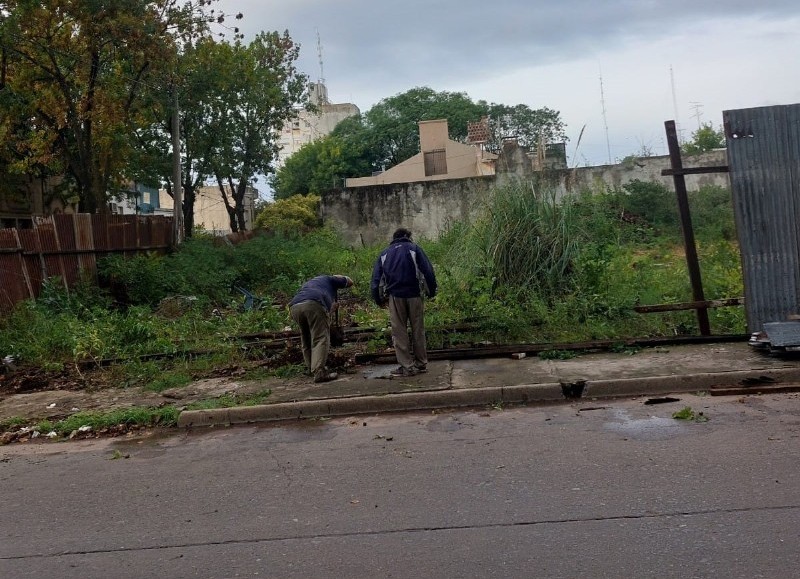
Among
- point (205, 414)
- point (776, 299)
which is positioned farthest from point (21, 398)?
point (776, 299)

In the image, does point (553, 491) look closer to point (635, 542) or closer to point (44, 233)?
point (635, 542)

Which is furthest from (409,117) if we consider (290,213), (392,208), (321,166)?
(392,208)

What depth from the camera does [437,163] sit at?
145 ft

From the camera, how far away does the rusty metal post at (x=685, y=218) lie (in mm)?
9164

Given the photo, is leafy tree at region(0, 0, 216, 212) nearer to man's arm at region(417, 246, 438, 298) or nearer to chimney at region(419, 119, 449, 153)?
man's arm at region(417, 246, 438, 298)

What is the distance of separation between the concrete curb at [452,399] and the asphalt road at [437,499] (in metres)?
0.42

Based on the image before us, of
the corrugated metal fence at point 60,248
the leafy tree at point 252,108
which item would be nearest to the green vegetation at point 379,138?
the leafy tree at point 252,108

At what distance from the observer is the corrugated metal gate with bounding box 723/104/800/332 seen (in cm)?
885

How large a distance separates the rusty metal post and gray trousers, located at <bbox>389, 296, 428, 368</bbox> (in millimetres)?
3497

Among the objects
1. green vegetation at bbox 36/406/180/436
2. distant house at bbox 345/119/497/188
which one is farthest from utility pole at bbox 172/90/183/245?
distant house at bbox 345/119/497/188

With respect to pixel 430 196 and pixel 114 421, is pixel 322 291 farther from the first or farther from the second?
pixel 430 196

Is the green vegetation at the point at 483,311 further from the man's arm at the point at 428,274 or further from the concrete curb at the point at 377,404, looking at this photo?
the man's arm at the point at 428,274

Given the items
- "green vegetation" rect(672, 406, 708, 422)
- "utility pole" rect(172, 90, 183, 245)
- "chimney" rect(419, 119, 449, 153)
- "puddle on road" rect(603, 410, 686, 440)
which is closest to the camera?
"puddle on road" rect(603, 410, 686, 440)

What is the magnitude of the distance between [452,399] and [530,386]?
825 millimetres
